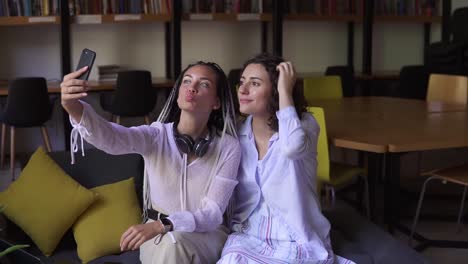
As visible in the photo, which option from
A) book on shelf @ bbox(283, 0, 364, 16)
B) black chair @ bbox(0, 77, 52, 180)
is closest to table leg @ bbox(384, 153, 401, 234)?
black chair @ bbox(0, 77, 52, 180)

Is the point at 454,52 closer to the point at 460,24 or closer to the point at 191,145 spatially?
the point at 460,24

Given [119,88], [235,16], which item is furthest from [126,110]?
[235,16]

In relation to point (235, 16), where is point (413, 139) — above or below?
below

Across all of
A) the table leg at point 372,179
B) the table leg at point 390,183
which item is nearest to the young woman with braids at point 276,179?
the table leg at point 390,183

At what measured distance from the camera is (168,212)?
2.15 m

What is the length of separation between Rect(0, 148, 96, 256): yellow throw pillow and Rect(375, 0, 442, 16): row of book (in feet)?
16.5

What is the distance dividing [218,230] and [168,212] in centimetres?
18

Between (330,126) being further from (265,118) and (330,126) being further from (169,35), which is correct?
(169,35)

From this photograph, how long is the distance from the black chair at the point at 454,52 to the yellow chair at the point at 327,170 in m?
2.95

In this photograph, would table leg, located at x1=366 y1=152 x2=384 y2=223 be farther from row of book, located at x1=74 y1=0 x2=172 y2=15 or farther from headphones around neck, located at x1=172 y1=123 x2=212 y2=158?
row of book, located at x1=74 y1=0 x2=172 y2=15

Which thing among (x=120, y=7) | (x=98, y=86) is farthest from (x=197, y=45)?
(x=98, y=86)

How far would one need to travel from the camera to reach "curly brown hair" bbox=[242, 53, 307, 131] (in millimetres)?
2158

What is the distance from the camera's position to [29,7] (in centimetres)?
549

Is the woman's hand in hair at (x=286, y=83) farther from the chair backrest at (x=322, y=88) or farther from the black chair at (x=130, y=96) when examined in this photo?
the black chair at (x=130, y=96)
